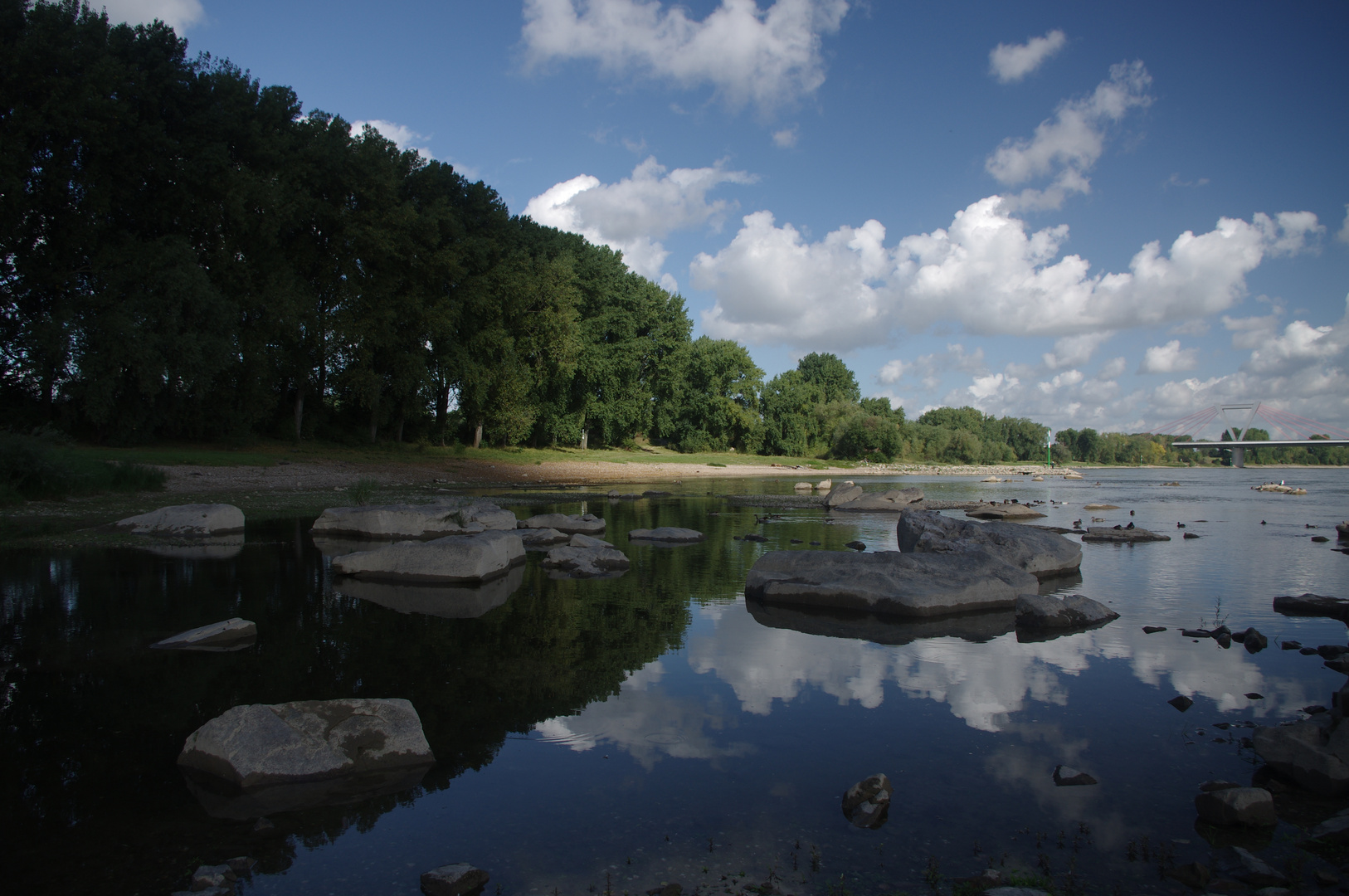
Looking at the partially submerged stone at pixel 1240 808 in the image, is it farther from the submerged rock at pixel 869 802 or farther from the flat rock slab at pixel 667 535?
the flat rock slab at pixel 667 535

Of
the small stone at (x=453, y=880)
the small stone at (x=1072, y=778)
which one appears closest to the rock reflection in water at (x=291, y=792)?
the small stone at (x=453, y=880)

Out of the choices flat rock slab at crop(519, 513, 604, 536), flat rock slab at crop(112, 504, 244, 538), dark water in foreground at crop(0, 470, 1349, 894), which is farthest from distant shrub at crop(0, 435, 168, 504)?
flat rock slab at crop(519, 513, 604, 536)

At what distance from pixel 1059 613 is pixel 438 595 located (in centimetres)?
802

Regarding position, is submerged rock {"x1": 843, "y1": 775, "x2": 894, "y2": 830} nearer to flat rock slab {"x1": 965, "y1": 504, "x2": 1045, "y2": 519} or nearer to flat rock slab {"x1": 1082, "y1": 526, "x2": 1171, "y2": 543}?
flat rock slab {"x1": 1082, "y1": 526, "x2": 1171, "y2": 543}

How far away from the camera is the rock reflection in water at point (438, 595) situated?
357 inches

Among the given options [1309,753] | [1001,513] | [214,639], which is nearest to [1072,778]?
[1309,753]

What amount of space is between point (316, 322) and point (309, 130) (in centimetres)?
1031

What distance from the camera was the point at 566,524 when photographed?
1677 centimetres

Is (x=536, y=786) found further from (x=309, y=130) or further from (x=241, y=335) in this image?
(x=309, y=130)

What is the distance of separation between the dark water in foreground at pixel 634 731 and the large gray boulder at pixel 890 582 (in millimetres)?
594

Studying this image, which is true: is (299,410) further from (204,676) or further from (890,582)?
(890,582)

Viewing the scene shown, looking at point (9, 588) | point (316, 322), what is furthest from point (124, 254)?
point (9, 588)

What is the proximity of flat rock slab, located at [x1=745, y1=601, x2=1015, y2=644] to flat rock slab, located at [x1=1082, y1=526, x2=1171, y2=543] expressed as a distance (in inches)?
363

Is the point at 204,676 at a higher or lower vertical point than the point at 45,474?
lower
